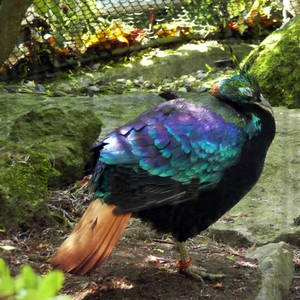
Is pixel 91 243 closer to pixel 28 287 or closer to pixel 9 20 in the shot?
pixel 28 287

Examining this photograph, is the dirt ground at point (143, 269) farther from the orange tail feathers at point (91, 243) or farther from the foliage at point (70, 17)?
the foliage at point (70, 17)

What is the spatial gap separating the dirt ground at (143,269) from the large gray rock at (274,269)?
44 millimetres

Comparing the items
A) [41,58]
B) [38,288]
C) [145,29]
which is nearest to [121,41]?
[145,29]

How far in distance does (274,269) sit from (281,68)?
4190 mm

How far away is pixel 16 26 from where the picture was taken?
583 centimetres

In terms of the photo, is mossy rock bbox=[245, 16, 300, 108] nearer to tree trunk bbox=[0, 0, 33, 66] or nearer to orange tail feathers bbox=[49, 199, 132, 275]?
tree trunk bbox=[0, 0, 33, 66]

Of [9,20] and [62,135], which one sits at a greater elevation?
[9,20]

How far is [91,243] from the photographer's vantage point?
239 centimetres

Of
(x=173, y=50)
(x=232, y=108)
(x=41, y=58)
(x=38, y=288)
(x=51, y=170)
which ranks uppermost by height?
(x=38, y=288)

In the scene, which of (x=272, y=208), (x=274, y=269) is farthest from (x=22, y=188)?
(x=272, y=208)

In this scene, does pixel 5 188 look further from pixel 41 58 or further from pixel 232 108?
pixel 41 58

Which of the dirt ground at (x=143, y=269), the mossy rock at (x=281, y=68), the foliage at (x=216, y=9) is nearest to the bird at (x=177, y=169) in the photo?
the dirt ground at (x=143, y=269)

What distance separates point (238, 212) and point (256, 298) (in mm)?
1511

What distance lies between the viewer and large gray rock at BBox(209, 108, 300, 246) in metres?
3.95
